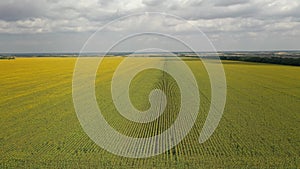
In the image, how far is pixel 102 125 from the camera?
15.1 meters

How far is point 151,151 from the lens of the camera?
11.2m

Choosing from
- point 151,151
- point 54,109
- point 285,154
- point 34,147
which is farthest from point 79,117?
point 285,154

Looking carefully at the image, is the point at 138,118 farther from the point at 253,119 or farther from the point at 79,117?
the point at 253,119

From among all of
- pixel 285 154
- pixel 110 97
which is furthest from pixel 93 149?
pixel 110 97

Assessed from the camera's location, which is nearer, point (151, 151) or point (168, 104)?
point (151, 151)

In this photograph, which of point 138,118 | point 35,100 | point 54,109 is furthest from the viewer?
point 35,100

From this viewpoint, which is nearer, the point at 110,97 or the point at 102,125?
the point at 102,125

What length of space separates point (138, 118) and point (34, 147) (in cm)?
586

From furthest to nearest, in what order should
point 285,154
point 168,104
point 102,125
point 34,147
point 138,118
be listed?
1. point 168,104
2. point 138,118
3. point 102,125
4. point 34,147
5. point 285,154

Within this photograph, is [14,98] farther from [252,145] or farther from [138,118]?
[252,145]

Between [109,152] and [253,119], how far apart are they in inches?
334

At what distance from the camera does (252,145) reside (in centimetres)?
1202

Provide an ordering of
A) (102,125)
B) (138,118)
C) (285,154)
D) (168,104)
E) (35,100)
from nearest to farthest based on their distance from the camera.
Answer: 1. (285,154)
2. (102,125)
3. (138,118)
4. (168,104)
5. (35,100)

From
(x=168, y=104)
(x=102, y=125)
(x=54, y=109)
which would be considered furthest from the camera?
(x=168, y=104)
